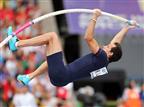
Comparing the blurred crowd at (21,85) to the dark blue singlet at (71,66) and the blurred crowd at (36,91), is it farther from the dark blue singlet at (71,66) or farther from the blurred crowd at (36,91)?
the dark blue singlet at (71,66)

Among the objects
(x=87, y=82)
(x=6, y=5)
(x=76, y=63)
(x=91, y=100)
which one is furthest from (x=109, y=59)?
(x=6, y=5)

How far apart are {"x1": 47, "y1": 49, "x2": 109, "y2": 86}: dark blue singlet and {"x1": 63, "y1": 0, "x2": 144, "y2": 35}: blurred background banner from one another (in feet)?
17.5

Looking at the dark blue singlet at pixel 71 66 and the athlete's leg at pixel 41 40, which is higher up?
the athlete's leg at pixel 41 40

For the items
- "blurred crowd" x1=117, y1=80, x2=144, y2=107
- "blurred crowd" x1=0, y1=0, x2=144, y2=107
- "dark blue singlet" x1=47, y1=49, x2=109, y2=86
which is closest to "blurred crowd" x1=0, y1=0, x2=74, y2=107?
"blurred crowd" x1=0, y1=0, x2=144, y2=107

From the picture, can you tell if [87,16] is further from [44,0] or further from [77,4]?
[44,0]

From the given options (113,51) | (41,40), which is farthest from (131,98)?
(41,40)

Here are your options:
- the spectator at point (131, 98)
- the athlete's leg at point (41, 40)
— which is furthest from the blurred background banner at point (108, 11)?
the athlete's leg at point (41, 40)

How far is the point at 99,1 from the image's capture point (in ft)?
59.4

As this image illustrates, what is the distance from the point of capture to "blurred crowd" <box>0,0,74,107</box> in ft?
54.9

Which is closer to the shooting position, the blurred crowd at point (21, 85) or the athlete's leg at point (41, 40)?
the athlete's leg at point (41, 40)

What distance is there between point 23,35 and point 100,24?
1861 mm

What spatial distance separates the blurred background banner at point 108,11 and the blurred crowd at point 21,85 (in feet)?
3.47

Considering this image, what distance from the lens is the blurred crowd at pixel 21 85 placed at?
16734mm

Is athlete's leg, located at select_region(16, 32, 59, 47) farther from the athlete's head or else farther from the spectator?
the spectator
